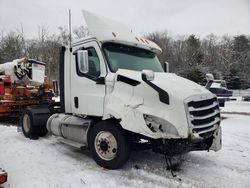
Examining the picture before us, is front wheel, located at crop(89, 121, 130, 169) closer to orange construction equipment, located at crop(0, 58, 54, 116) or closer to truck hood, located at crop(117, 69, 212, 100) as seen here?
truck hood, located at crop(117, 69, 212, 100)

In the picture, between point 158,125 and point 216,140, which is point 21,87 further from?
point 216,140

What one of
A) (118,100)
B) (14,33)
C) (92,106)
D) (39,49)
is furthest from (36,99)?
(14,33)

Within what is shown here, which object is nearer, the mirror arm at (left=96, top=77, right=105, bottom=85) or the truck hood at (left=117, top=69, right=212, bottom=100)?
the truck hood at (left=117, top=69, right=212, bottom=100)

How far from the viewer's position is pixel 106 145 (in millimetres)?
5152

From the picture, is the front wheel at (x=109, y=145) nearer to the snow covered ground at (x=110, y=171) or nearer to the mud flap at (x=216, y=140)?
the snow covered ground at (x=110, y=171)

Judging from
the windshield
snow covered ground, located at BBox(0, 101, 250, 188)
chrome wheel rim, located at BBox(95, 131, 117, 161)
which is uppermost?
the windshield

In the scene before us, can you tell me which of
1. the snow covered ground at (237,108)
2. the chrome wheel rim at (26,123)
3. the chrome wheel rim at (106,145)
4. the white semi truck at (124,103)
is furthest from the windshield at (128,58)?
the snow covered ground at (237,108)

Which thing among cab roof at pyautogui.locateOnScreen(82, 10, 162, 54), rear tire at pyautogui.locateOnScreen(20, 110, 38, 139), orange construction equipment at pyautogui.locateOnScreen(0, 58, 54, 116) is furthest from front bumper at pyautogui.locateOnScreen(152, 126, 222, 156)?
orange construction equipment at pyautogui.locateOnScreen(0, 58, 54, 116)

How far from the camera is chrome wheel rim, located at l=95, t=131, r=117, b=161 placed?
200 inches

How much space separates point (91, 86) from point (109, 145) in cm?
130

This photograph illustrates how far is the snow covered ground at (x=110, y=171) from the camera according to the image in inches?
177

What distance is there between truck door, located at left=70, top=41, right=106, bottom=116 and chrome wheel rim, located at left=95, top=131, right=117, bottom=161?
44 centimetres

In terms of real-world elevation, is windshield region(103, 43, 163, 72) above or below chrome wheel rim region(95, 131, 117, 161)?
above

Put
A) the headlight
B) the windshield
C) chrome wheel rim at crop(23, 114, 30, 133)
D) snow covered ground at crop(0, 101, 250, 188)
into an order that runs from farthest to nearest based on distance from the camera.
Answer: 1. chrome wheel rim at crop(23, 114, 30, 133)
2. the windshield
3. snow covered ground at crop(0, 101, 250, 188)
4. the headlight
